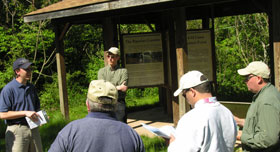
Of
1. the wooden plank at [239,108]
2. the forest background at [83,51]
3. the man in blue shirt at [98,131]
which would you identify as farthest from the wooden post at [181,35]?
the forest background at [83,51]

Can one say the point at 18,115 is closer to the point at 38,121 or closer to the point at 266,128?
the point at 38,121

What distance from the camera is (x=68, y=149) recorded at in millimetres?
2203

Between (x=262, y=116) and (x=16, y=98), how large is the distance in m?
2.81

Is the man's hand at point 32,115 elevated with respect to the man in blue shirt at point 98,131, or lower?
lower

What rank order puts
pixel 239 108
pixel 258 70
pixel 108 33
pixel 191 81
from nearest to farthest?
pixel 191 81
pixel 258 70
pixel 239 108
pixel 108 33

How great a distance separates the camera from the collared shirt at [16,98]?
411 centimetres

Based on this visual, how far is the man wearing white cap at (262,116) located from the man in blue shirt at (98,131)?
1.23 meters

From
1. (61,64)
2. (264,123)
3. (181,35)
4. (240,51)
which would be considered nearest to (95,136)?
(264,123)

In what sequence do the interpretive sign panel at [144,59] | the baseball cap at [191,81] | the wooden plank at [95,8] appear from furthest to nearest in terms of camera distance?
the interpretive sign panel at [144,59] → the wooden plank at [95,8] → the baseball cap at [191,81]

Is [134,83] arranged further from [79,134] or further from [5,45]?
[5,45]

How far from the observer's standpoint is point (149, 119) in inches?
363

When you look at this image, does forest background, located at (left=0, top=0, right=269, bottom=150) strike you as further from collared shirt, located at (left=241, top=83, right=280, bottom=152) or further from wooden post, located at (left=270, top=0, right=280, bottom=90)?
collared shirt, located at (left=241, top=83, right=280, bottom=152)

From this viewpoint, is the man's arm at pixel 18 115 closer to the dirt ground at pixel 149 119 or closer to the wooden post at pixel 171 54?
the dirt ground at pixel 149 119

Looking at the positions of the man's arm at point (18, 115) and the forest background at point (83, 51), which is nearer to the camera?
the man's arm at point (18, 115)
